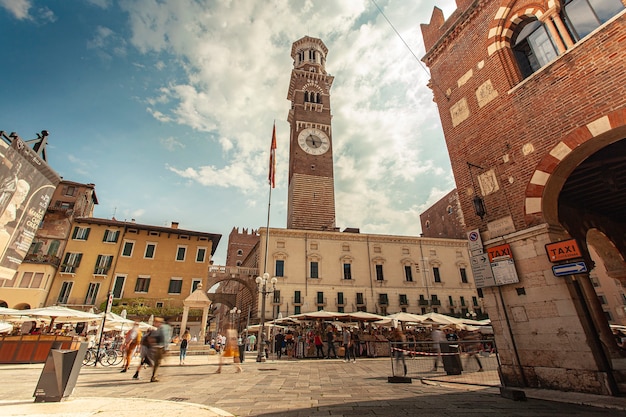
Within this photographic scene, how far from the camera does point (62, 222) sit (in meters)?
27.0

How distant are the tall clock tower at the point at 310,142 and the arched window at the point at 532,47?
27709 millimetres

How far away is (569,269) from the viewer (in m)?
5.92

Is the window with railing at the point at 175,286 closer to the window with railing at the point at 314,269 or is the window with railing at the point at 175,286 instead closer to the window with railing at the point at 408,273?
the window with railing at the point at 314,269

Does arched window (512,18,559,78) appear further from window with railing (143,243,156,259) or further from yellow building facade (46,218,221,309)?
window with railing (143,243,156,259)

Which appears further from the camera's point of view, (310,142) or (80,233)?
(310,142)

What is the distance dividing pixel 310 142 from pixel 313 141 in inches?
21.3

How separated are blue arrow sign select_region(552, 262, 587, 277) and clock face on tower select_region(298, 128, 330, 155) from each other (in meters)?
36.6

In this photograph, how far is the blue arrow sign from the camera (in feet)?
18.9

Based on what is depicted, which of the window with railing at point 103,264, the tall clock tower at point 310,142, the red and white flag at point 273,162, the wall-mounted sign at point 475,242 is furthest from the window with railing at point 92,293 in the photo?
the wall-mounted sign at point 475,242

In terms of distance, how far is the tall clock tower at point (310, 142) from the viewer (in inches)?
1471

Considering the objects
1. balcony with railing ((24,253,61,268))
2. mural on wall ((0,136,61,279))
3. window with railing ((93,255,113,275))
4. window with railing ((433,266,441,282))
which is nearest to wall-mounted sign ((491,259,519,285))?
mural on wall ((0,136,61,279))

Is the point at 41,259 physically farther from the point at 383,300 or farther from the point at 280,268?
the point at 383,300

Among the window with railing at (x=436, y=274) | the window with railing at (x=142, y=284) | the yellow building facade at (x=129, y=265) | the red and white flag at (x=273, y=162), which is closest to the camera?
the red and white flag at (x=273, y=162)

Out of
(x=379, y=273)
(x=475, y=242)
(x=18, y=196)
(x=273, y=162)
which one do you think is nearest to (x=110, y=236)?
(x=18, y=196)
